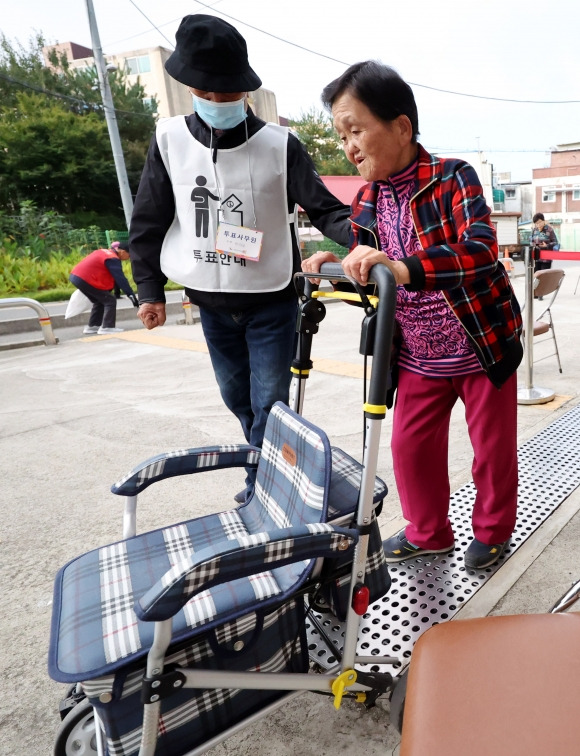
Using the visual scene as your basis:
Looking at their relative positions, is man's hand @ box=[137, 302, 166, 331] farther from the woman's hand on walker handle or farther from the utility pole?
the utility pole

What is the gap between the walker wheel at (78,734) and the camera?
1251mm

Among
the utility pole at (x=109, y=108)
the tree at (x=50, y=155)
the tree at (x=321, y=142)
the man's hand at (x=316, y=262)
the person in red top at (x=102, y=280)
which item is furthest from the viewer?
the tree at (x=321, y=142)

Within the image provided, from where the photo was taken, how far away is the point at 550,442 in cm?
295

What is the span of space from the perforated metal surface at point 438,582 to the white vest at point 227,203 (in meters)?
1.17

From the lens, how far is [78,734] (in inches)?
50.2

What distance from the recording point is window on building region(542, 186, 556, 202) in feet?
132

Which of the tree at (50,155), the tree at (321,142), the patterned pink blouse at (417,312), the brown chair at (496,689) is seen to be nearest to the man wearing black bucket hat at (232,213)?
the patterned pink blouse at (417,312)

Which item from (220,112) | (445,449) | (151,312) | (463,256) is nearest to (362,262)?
(463,256)

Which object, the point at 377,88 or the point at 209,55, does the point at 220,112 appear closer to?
the point at 209,55

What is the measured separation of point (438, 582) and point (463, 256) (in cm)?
114

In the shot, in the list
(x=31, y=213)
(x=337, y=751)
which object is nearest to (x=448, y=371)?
(x=337, y=751)

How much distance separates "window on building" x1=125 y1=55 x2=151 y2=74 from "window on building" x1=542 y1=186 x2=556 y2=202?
98.5 ft

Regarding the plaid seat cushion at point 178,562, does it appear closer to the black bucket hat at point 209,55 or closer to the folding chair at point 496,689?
the folding chair at point 496,689

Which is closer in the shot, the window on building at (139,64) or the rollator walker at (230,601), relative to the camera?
the rollator walker at (230,601)
